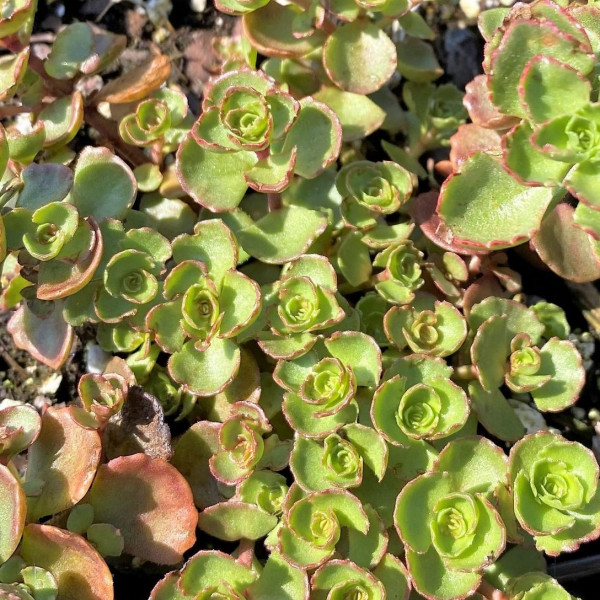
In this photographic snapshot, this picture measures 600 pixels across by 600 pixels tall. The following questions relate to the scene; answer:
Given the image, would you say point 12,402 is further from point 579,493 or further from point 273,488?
point 579,493

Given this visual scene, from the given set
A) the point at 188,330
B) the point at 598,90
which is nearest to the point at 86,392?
the point at 188,330

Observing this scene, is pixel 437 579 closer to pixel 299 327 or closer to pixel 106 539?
pixel 299 327

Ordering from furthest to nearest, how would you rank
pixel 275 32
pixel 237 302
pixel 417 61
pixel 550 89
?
1. pixel 417 61
2. pixel 275 32
3. pixel 237 302
4. pixel 550 89

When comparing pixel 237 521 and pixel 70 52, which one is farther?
pixel 70 52

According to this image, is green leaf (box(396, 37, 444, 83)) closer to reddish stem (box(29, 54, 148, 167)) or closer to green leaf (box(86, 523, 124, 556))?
reddish stem (box(29, 54, 148, 167))

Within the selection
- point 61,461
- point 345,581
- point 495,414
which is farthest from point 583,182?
point 61,461

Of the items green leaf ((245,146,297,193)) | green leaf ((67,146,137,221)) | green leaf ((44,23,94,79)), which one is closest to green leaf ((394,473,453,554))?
green leaf ((245,146,297,193))

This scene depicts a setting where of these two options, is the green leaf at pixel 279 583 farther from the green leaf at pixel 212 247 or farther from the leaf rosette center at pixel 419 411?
the green leaf at pixel 212 247
